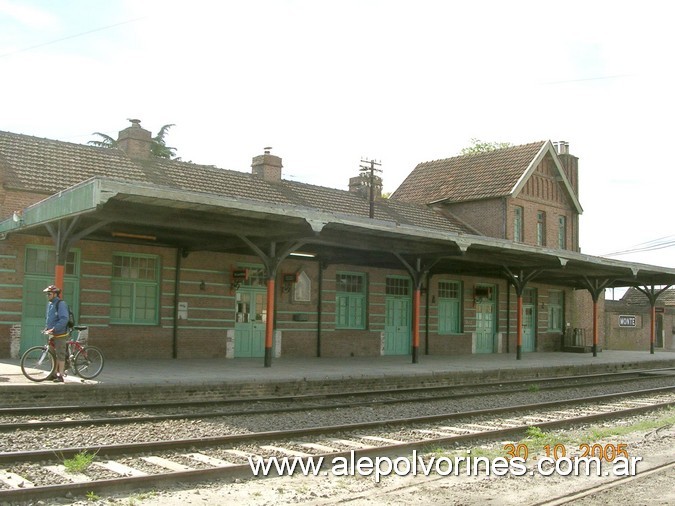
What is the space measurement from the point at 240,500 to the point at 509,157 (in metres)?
25.2

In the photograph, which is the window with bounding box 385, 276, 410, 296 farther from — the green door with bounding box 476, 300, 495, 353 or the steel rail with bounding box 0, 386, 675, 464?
the steel rail with bounding box 0, 386, 675, 464

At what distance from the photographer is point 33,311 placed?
15.8 m

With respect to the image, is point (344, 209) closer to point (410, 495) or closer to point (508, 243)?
point (508, 243)

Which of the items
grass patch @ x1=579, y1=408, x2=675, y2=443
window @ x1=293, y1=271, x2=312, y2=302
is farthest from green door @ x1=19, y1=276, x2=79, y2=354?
grass patch @ x1=579, y1=408, x2=675, y2=443

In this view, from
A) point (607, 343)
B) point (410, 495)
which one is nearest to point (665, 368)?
point (607, 343)

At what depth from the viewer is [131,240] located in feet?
54.9

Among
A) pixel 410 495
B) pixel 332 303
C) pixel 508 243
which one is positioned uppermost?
pixel 508 243

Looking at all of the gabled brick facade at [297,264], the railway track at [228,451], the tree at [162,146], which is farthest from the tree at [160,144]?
the railway track at [228,451]

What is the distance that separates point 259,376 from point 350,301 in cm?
781

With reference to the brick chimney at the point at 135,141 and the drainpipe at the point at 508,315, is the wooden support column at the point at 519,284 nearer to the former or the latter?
the drainpipe at the point at 508,315

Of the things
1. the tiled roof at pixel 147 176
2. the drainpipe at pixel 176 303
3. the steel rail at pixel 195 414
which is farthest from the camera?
the drainpipe at pixel 176 303

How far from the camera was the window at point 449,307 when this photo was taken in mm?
24359

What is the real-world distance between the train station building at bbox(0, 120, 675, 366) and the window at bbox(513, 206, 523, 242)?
0.20ft

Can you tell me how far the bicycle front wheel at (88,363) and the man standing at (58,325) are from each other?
0.40 metres
